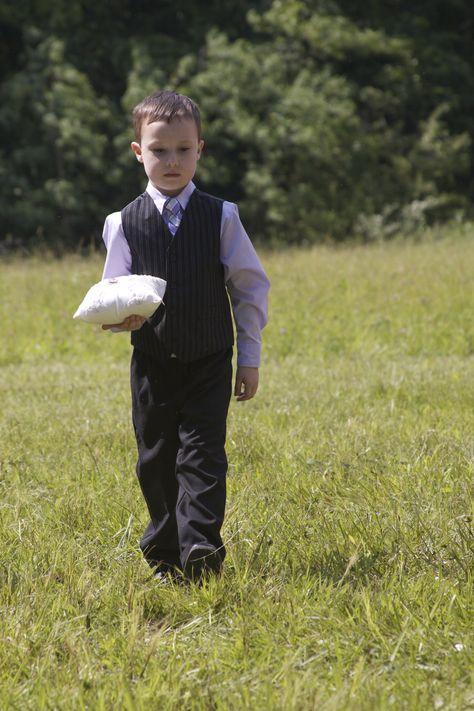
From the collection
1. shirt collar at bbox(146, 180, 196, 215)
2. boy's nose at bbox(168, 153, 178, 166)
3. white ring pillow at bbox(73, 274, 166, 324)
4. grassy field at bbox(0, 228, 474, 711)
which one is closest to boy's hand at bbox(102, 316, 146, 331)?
white ring pillow at bbox(73, 274, 166, 324)

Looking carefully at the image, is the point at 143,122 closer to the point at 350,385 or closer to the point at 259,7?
the point at 350,385

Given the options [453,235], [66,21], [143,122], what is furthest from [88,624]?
[66,21]

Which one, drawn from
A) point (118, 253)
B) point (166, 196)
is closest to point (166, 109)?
point (166, 196)

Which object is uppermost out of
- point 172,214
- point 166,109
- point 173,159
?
point 166,109

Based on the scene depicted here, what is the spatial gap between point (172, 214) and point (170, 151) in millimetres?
197

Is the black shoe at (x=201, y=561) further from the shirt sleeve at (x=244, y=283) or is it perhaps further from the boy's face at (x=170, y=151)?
the boy's face at (x=170, y=151)

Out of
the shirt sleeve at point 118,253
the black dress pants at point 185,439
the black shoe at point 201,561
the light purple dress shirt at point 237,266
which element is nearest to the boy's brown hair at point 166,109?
the light purple dress shirt at point 237,266

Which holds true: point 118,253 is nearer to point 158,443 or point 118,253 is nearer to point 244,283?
point 244,283

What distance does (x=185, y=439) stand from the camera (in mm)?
2893

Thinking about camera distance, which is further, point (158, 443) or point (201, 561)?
point (158, 443)

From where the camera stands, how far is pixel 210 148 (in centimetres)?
2327

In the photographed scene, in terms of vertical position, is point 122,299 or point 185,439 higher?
point 122,299

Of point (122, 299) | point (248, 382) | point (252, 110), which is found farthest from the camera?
point (252, 110)

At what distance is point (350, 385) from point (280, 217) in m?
16.0
